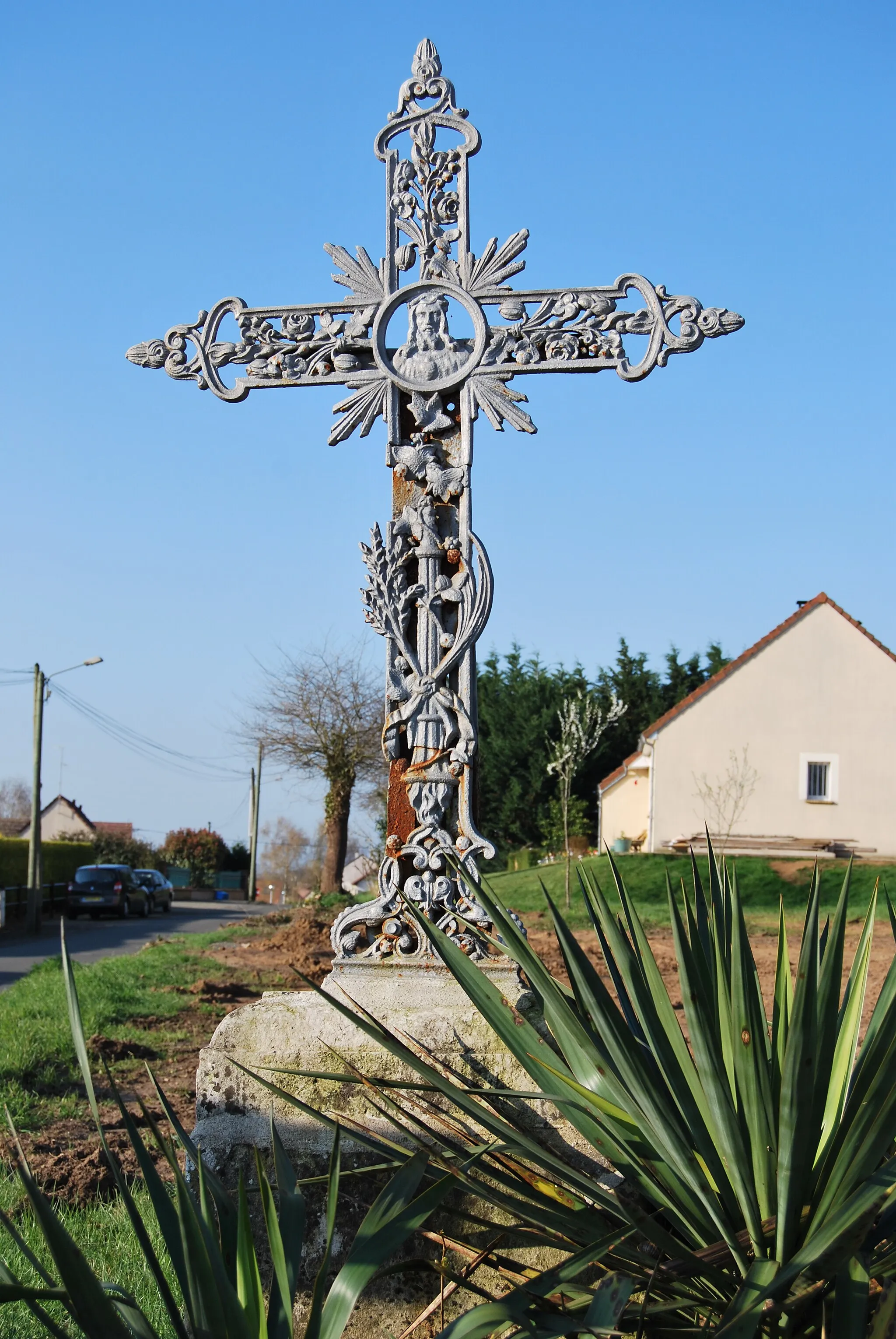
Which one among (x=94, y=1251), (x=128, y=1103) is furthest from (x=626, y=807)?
(x=94, y=1251)

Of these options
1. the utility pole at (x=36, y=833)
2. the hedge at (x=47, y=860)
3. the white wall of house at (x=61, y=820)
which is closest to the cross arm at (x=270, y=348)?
the utility pole at (x=36, y=833)

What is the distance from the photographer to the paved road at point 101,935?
15589mm

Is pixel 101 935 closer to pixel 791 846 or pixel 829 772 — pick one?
pixel 791 846

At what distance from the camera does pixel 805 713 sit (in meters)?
22.7

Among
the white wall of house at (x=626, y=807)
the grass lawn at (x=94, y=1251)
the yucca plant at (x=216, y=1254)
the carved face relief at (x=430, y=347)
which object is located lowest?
the grass lawn at (x=94, y=1251)

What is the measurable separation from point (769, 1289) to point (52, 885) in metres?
28.3

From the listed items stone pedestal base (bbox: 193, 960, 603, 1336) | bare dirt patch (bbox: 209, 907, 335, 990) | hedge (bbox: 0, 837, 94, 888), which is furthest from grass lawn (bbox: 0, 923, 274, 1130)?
hedge (bbox: 0, 837, 94, 888)

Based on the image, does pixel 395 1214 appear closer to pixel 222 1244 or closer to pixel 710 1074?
pixel 222 1244

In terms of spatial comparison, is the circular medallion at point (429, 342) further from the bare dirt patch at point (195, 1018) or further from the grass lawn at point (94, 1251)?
the grass lawn at point (94, 1251)

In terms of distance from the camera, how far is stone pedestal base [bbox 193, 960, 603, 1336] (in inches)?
119

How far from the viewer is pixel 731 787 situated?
73.0ft

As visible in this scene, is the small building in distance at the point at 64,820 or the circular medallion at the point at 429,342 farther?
the small building in distance at the point at 64,820

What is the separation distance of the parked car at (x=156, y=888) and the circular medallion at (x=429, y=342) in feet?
85.6

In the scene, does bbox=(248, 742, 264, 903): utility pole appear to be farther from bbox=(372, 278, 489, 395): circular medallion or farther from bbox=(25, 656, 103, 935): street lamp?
bbox=(372, 278, 489, 395): circular medallion
